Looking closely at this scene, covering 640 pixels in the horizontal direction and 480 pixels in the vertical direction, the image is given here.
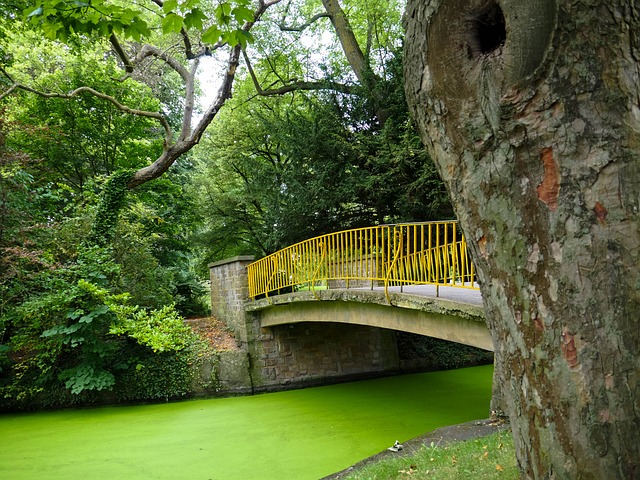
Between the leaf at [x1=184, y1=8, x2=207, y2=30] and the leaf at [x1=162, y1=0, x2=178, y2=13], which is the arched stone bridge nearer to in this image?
the leaf at [x1=184, y1=8, x2=207, y2=30]

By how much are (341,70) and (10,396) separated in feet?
31.6

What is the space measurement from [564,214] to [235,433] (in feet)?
21.6

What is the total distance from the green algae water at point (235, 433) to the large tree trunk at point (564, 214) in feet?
14.5

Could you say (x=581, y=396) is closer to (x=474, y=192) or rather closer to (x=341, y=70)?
(x=474, y=192)

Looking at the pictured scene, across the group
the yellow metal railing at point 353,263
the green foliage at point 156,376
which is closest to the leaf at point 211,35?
the yellow metal railing at point 353,263

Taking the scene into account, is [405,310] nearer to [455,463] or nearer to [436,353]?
[455,463]

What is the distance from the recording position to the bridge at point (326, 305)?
604 centimetres

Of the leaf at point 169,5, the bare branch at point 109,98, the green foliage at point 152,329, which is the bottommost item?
the green foliage at point 152,329

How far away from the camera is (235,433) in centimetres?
684

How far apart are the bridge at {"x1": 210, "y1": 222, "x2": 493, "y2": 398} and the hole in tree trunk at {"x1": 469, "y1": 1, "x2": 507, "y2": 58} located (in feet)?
12.6

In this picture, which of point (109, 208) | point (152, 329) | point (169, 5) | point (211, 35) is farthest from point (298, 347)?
point (169, 5)

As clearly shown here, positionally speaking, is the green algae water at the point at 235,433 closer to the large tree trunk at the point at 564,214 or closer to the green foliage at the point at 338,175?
the green foliage at the point at 338,175

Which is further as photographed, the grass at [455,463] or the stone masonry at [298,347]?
the stone masonry at [298,347]

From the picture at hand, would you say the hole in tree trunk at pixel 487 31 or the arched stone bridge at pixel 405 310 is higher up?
the hole in tree trunk at pixel 487 31
